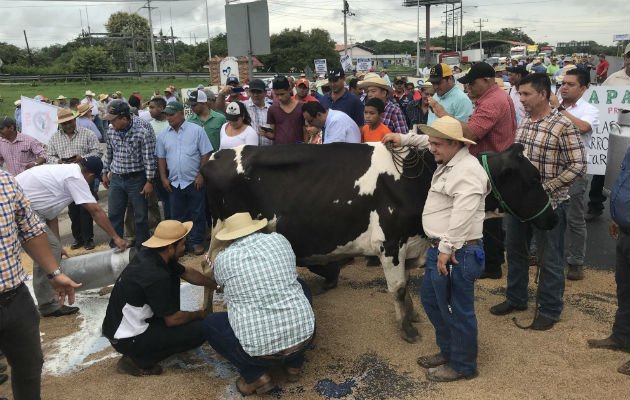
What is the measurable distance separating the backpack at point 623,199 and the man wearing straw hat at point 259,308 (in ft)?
7.88

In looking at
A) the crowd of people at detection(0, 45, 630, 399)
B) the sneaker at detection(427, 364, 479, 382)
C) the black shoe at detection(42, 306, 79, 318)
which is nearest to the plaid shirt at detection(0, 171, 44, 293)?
the crowd of people at detection(0, 45, 630, 399)

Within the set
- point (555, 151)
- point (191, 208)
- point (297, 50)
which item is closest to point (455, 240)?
point (555, 151)

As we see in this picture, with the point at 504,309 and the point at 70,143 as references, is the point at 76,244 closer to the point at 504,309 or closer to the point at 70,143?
the point at 70,143

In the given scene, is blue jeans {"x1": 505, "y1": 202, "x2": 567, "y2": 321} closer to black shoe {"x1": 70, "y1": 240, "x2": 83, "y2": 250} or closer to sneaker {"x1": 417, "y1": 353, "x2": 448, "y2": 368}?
sneaker {"x1": 417, "y1": 353, "x2": 448, "y2": 368}

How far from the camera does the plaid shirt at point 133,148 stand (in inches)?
264

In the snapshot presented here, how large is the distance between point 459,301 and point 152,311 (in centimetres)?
234

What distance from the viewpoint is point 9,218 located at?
115 inches

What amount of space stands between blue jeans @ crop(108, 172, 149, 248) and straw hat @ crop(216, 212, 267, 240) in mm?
3391

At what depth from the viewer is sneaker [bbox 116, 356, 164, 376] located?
4.10 metres

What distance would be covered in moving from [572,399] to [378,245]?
5.85 ft

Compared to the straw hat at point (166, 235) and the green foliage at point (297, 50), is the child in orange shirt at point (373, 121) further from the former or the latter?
the green foliage at point (297, 50)

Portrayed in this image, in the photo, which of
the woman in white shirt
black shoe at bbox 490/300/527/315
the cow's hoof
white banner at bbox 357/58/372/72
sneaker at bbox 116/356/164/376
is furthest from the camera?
white banner at bbox 357/58/372/72

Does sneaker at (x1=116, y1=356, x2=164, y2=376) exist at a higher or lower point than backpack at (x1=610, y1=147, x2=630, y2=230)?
lower

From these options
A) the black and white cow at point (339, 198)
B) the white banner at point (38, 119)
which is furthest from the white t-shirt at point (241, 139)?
the white banner at point (38, 119)
